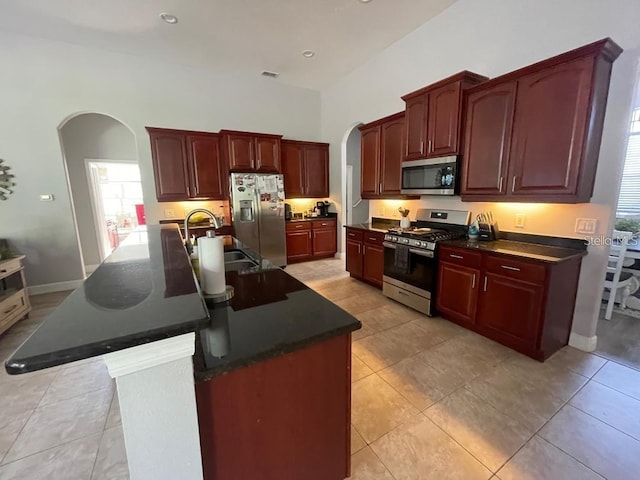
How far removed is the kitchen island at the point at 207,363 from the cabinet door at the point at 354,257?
2.82 meters

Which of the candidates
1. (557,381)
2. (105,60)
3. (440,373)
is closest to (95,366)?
(440,373)

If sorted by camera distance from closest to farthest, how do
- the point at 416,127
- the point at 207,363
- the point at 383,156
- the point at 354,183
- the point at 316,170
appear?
the point at 207,363
the point at 416,127
the point at 383,156
the point at 316,170
the point at 354,183

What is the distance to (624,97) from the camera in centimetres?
209

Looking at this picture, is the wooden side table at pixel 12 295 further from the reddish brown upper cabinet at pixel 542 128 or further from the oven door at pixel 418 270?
the reddish brown upper cabinet at pixel 542 128

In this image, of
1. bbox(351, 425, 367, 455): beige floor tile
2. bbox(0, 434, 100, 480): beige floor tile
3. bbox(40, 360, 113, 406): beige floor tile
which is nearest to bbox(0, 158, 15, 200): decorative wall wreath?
bbox(40, 360, 113, 406): beige floor tile

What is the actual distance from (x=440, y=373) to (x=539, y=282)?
1.06m

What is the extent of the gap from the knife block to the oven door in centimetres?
55

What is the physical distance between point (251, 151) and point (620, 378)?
506 centimetres

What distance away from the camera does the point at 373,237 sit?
3.88m

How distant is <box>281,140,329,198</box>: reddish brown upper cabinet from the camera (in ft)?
17.5

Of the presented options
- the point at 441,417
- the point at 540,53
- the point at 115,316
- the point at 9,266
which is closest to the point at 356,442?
the point at 441,417

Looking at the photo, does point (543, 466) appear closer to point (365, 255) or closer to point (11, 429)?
point (365, 255)

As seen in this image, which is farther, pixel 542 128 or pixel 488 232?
pixel 488 232

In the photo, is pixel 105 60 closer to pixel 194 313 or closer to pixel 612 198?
pixel 194 313
